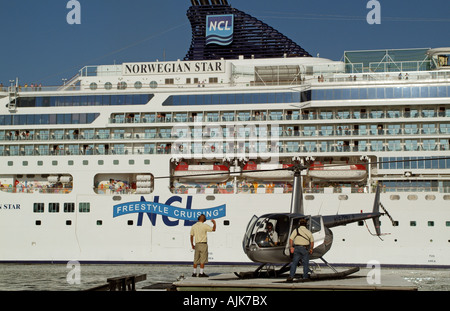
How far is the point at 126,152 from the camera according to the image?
95.7ft

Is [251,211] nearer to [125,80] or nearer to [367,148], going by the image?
[367,148]

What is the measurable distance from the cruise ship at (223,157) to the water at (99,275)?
462 mm

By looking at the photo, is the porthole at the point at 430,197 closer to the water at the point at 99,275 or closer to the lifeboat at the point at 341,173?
the lifeboat at the point at 341,173

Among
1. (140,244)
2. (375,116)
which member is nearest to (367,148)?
(375,116)

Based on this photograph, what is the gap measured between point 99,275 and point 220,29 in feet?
57.0

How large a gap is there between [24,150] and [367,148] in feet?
52.3

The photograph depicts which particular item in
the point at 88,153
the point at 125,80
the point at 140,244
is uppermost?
the point at 125,80

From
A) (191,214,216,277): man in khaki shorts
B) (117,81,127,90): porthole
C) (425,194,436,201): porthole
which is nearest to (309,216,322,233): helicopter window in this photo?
(191,214,216,277): man in khaki shorts

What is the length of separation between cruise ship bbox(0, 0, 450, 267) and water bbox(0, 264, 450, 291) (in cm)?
46

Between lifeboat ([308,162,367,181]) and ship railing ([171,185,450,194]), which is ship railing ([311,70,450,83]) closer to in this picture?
lifeboat ([308,162,367,181])

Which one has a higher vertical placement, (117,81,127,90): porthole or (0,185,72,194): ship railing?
(117,81,127,90): porthole

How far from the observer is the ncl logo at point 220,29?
3566 centimetres

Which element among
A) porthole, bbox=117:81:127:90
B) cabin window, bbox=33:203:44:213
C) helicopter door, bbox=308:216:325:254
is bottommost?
cabin window, bbox=33:203:44:213

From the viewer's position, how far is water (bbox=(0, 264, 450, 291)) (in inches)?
813
